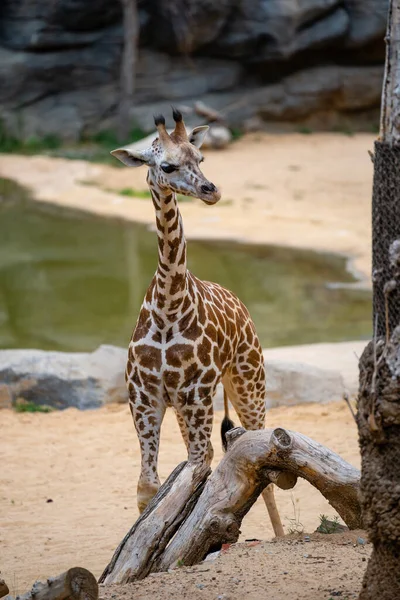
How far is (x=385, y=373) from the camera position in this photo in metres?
3.34

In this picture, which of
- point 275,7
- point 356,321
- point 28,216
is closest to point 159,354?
point 356,321

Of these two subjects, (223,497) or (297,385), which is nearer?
(223,497)

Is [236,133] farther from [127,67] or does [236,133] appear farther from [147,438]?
[147,438]

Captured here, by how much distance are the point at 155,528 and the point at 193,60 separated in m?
20.2

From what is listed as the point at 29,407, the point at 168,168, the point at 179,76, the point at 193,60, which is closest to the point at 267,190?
the point at 179,76

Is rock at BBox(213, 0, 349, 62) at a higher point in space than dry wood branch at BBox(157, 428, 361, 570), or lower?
higher

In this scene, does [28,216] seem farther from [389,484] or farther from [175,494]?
[389,484]

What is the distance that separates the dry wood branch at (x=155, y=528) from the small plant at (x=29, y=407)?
3855 mm

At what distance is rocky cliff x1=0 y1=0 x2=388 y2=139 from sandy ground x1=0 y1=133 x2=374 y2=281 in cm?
149

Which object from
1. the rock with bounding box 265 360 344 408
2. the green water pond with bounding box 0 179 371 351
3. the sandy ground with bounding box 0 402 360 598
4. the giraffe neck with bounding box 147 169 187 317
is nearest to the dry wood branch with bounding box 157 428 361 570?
the giraffe neck with bounding box 147 169 187 317

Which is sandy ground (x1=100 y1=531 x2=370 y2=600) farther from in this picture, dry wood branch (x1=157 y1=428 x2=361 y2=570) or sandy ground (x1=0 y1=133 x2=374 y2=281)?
sandy ground (x1=0 y1=133 x2=374 y2=281)

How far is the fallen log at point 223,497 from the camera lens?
175 inches

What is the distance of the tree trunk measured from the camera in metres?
21.0

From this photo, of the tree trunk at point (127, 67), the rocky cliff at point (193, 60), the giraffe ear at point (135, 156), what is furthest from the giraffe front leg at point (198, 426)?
the rocky cliff at point (193, 60)
